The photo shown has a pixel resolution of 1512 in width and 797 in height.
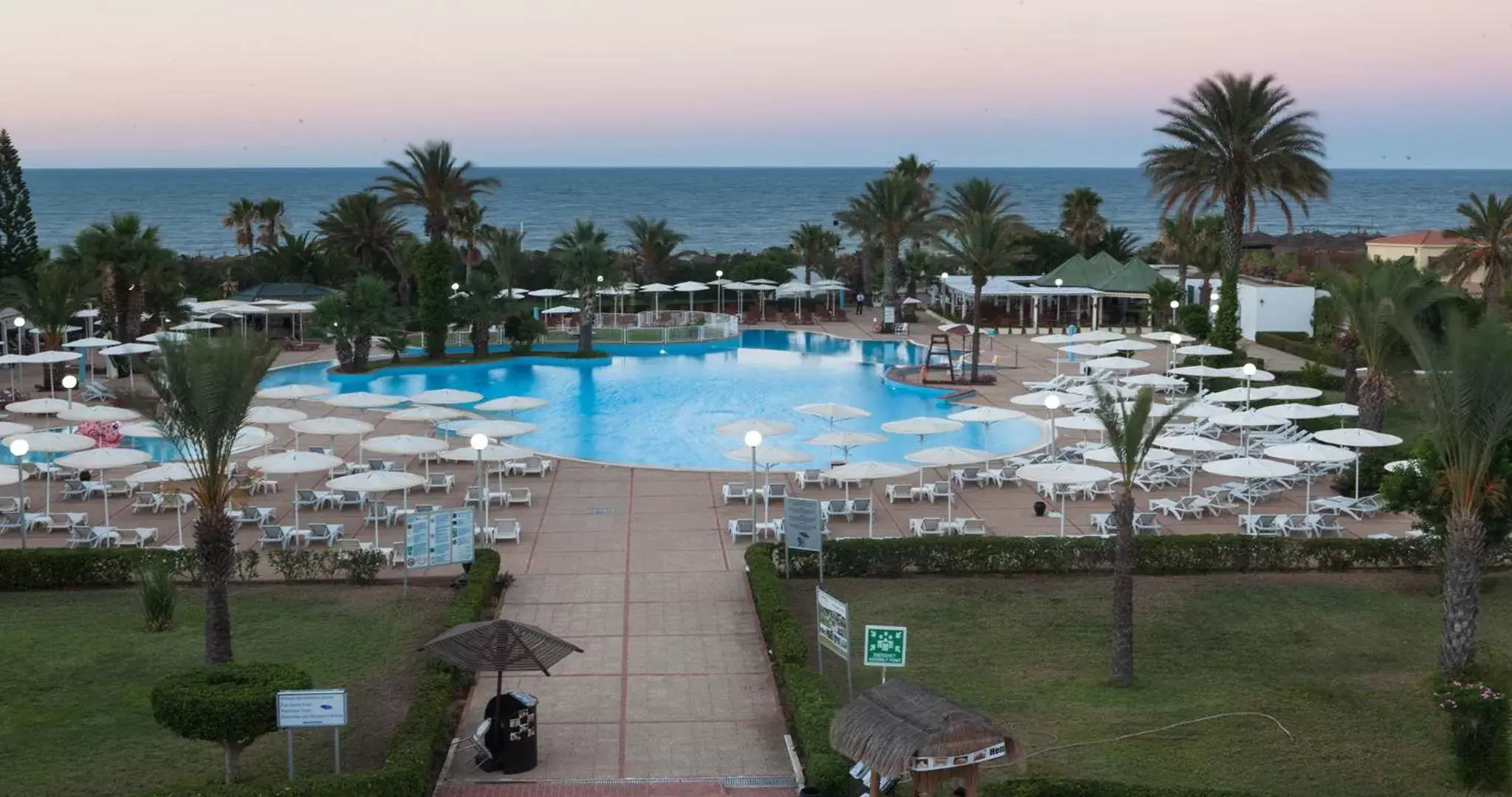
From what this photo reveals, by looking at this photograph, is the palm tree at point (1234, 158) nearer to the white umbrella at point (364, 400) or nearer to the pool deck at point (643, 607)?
the pool deck at point (643, 607)

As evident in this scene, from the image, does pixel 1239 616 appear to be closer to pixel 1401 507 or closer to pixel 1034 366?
pixel 1401 507

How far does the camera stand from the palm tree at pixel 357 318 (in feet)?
143

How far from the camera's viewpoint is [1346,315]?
30.3m

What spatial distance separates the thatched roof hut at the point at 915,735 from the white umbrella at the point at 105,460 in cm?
1623

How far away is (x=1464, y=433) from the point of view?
1617 cm

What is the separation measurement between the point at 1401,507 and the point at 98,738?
1634 cm

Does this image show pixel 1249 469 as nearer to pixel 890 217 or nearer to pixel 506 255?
pixel 506 255

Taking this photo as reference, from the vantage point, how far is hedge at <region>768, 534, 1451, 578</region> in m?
21.7

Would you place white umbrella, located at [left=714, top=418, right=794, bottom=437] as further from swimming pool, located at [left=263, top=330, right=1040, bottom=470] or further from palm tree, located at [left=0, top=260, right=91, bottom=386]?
palm tree, located at [left=0, top=260, right=91, bottom=386]

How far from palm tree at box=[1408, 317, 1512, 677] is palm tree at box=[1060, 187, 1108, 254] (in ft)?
161

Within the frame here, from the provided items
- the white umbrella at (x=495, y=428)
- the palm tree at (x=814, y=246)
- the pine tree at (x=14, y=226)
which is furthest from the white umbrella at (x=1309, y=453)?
the palm tree at (x=814, y=246)

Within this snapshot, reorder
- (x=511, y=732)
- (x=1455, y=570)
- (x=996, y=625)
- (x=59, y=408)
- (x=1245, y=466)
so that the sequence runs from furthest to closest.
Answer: (x=59, y=408)
(x=1245, y=466)
(x=996, y=625)
(x=1455, y=570)
(x=511, y=732)

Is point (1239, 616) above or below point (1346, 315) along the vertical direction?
below

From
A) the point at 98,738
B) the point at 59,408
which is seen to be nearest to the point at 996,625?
Result: the point at 98,738
